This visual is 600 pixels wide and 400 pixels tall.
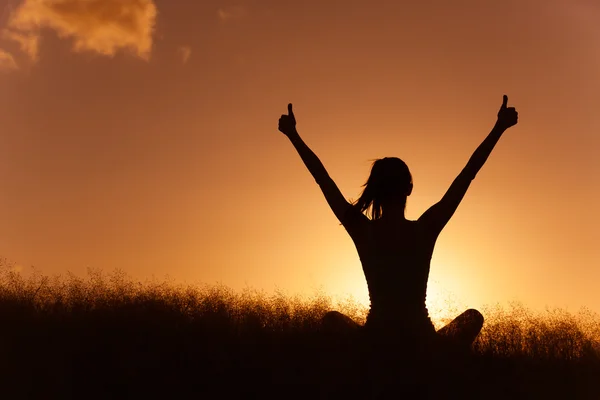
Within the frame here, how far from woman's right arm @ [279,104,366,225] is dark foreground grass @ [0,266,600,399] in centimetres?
89

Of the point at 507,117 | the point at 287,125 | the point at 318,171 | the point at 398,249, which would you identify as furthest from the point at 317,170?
the point at 507,117

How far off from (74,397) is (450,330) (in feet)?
8.13

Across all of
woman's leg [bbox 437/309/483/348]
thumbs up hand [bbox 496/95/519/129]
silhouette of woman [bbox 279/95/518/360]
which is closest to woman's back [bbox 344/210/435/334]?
silhouette of woman [bbox 279/95/518/360]

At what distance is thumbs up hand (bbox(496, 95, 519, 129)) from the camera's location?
4.55 m

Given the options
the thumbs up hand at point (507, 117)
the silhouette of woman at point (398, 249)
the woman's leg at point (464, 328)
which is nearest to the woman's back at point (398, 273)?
the silhouette of woman at point (398, 249)

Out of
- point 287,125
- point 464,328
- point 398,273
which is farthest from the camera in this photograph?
point 287,125

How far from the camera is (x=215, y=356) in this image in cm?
423

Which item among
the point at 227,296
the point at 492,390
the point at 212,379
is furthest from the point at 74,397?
the point at 227,296

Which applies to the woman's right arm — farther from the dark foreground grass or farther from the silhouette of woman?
the dark foreground grass

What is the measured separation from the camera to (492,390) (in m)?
3.88

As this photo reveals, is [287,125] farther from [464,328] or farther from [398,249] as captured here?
[464,328]

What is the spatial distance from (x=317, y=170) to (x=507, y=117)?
4.78ft

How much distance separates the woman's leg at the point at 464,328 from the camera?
169 inches

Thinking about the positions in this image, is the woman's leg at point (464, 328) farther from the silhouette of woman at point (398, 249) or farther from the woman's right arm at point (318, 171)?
the woman's right arm at point (318, 171)
